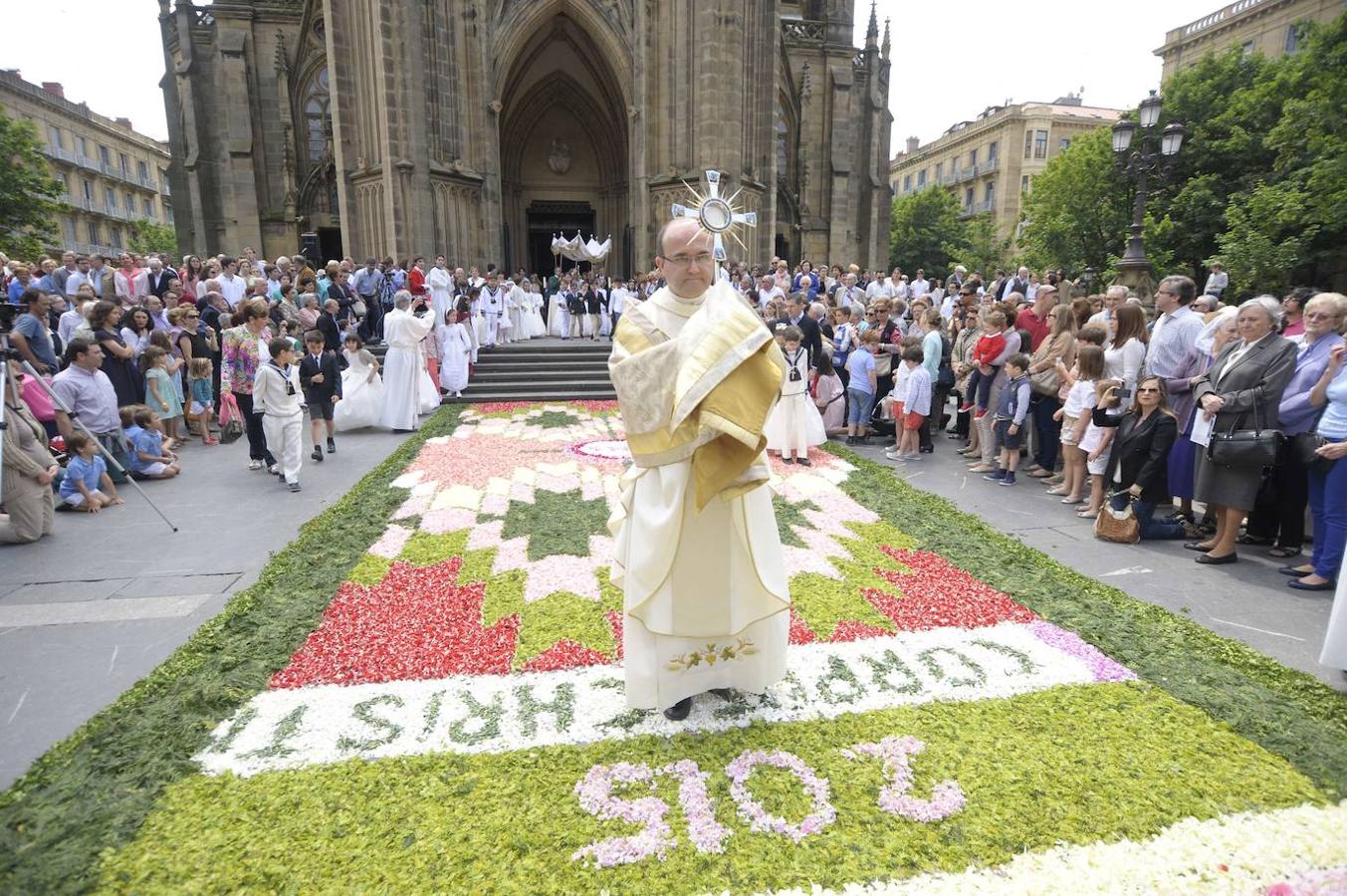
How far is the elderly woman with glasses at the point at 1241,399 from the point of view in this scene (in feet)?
17.2

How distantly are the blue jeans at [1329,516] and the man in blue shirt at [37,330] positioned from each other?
12.6m

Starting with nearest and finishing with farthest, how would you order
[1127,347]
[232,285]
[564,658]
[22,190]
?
1. [564,658]
2. [1127,347]
3. [232,285]
4. [22,190]

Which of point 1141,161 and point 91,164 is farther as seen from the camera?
point 91,164

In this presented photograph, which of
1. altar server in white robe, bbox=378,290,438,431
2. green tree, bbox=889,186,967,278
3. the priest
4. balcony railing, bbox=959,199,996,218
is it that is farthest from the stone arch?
balcony railing, bbox=959,199,996,218

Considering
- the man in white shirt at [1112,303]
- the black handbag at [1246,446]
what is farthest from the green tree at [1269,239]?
the black handbag at [1246,446]

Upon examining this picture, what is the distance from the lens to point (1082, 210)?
1205 inches

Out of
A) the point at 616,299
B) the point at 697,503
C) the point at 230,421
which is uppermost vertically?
the point at 616,299

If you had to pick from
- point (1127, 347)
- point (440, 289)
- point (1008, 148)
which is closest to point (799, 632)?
point (1127, 347)

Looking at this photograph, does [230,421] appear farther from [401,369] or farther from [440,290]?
[440,290]

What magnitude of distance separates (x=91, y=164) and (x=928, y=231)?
5760cm

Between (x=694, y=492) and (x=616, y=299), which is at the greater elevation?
(x=616, y=299)

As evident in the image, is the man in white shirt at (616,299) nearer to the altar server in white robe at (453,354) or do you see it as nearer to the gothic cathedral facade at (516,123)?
the gothic cathedral facade at (516,123)

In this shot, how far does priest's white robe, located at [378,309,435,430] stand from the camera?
10.7 metres

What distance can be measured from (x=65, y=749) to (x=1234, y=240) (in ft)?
94.2
